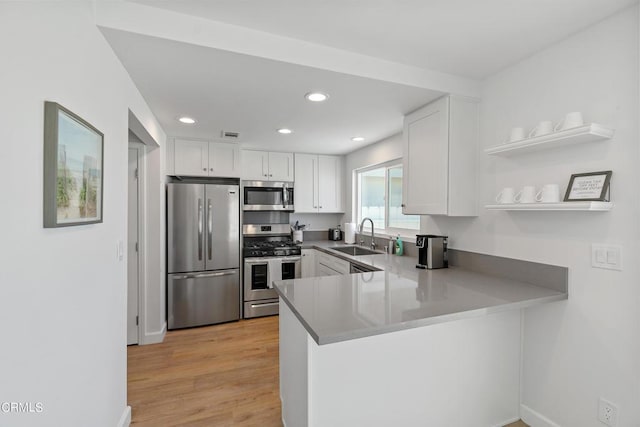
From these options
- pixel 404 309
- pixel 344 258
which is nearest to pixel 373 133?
pixel 344 258

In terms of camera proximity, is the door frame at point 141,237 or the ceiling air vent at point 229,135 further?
the ceiling air vent at point 229,135

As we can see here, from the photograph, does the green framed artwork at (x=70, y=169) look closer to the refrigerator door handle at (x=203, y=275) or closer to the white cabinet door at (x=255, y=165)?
the refrigerator door handle at (x=203, y=275)

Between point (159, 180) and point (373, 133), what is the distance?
2.41 m

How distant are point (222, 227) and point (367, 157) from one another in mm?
2131

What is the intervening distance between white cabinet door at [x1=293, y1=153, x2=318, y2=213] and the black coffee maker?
227 cm

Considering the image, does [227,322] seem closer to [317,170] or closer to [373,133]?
[317,170]

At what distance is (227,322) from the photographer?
143 inches

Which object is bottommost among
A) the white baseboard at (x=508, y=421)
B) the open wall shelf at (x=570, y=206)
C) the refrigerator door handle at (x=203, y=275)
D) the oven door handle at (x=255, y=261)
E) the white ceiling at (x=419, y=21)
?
the white baseboard at (x=508, y=421)

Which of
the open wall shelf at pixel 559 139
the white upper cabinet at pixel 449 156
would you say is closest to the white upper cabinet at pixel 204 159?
the white upper cabinet at pixel 449 156

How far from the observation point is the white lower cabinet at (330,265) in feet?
10.3

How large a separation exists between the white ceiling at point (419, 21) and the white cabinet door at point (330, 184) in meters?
2.67

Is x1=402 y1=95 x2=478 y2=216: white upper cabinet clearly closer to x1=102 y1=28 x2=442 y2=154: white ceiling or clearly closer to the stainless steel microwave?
x1=102 y1=28 x2=442 y2=154: white ceiling

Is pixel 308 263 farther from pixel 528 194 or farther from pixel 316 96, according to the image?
pixel 528 194

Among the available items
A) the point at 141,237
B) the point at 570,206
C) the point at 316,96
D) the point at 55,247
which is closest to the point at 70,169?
the point at 55,247
